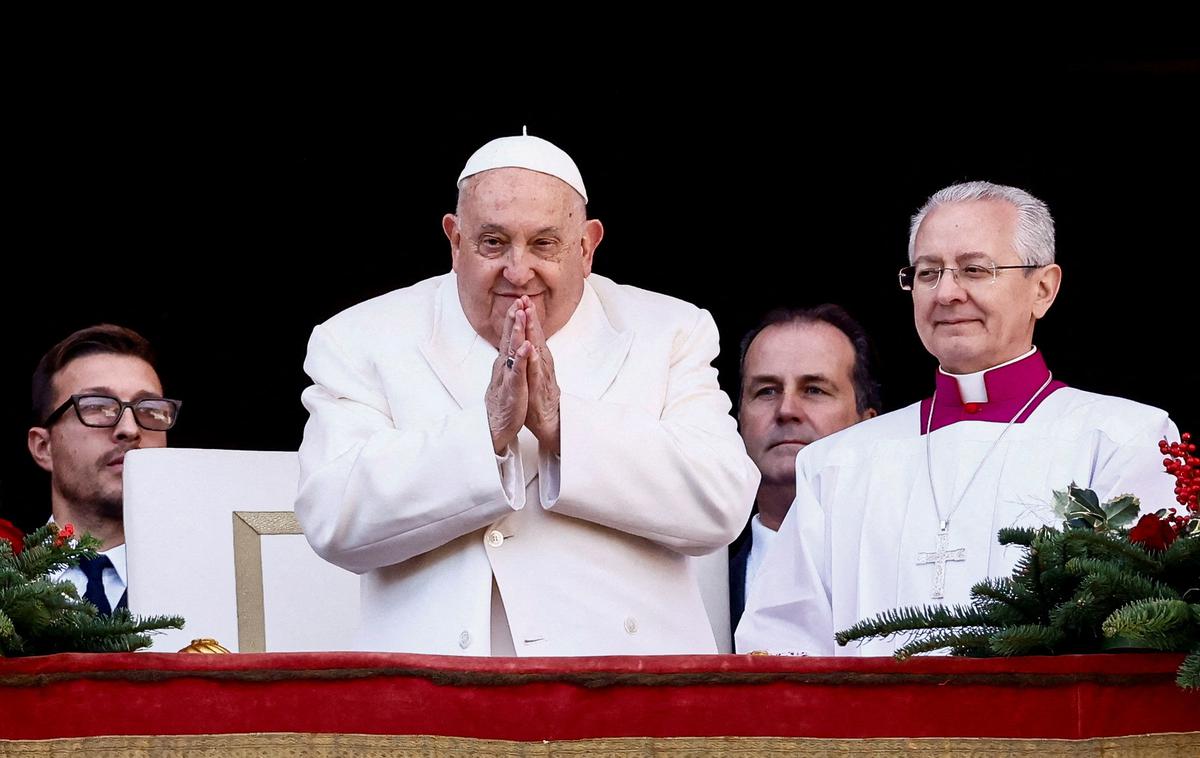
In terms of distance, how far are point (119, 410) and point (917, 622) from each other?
2.81 m

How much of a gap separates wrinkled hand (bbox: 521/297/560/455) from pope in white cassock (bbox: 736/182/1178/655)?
90 cm

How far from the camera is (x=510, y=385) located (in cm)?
385

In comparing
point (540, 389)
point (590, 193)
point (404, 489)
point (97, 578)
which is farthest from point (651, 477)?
point (590, 193)

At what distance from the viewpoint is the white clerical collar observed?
15.8 feet

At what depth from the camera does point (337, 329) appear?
172 inches

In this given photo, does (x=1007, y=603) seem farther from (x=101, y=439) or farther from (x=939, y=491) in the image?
(x=101, y=439)

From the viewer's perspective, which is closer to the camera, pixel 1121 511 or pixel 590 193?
pixel 1121 511

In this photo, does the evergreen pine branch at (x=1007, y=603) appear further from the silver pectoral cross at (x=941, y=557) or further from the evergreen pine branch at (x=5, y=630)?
the evergreen pine branch at (x=5, y=630)

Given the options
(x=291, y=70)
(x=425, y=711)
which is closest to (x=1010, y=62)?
(x=291, y=70)

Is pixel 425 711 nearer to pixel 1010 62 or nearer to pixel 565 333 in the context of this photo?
pixel 565 333

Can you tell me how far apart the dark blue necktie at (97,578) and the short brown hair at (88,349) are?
46 centimetres

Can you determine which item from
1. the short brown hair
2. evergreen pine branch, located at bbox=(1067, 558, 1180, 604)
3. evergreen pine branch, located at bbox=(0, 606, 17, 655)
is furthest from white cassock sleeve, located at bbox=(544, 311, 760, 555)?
the short brown hair

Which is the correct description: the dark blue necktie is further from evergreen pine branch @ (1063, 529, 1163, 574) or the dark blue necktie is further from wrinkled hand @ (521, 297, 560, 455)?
evergreen pine branch @ (1063, 529, 1163, 574)

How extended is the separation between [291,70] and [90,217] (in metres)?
0.83
